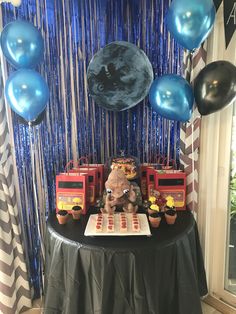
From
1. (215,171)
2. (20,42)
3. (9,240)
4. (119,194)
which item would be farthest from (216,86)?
(9,240)

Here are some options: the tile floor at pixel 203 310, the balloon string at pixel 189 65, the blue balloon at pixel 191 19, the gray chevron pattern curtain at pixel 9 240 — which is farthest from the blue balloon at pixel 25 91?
the tile floor at pixel 203 310

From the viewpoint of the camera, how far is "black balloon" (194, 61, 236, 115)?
1.35m

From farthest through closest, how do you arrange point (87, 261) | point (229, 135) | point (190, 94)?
1. point (229, 135)
2. point (190, 94)
3. point (87, 261)

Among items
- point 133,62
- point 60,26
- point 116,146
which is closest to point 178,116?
point 133,62

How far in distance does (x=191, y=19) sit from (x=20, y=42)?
0.85m

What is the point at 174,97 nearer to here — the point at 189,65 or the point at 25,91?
the point at 189,65

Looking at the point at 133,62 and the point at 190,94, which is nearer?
the point at 190,94

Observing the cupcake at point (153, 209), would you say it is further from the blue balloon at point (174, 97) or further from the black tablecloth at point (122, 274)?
the blue balloon at point (174, 97)

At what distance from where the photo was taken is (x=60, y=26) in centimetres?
174

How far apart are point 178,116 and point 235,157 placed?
0.60m

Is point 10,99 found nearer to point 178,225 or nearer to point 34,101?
point 34,101

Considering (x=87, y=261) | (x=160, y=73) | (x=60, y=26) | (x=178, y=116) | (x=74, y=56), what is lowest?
(x=87, y=261)

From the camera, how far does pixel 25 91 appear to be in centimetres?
132

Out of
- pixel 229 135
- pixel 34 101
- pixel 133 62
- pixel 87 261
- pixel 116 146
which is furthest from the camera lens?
pixel 116 146
